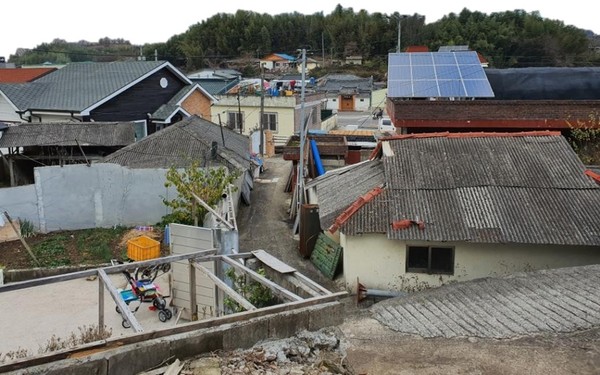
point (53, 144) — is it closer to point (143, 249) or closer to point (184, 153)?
point (184, 153)

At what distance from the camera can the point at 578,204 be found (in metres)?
11.7

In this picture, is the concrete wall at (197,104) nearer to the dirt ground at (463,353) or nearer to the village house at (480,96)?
the village house at (480,96)

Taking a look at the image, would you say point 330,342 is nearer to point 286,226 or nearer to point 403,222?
point 403,222

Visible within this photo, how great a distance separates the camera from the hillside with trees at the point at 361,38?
74.8 metres

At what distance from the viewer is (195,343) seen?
470 centimetres

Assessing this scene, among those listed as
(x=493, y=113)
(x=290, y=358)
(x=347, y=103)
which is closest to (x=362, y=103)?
(x=347, y=103)

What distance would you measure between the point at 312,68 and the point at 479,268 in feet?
264

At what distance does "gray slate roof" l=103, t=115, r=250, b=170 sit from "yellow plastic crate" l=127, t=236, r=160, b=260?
381 centimetres

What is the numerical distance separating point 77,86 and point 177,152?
33.2 ft

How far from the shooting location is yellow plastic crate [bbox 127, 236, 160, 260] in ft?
42.7

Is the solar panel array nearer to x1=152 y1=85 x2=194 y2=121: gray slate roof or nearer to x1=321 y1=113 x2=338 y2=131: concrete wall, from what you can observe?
x1=152 y1=85 x2=194 y2=121: gray slate roof

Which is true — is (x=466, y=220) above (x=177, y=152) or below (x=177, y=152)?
below

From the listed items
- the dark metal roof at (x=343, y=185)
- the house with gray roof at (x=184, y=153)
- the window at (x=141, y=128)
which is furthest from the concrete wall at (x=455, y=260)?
the window at (x=141, y=128)

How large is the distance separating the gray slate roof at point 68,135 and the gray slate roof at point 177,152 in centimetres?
139
